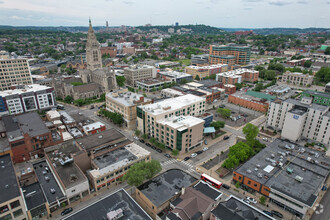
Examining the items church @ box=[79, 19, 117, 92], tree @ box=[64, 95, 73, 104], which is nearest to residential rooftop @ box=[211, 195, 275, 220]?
tree @ box=[64, 95, 73, 104]

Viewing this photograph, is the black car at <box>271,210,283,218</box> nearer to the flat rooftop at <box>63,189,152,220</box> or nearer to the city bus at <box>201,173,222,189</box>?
the city bus at <box>201,173,222,189</box>

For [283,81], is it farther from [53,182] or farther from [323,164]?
[53,182]

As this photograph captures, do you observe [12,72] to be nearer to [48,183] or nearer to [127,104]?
[127,104]

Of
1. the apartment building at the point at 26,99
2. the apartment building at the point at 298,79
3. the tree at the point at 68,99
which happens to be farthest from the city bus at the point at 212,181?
→ the apartment building at the point at 298,79

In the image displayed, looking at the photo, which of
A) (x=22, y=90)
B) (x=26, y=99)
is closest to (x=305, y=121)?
(x=26, y=99)

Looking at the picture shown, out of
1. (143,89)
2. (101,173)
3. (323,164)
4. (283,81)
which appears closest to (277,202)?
(323,164)

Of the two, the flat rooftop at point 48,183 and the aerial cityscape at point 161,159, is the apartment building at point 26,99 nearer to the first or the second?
the aerial cityscape at point 161,159
